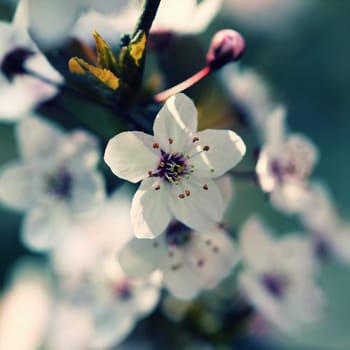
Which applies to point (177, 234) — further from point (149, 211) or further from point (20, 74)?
point (20, 74)

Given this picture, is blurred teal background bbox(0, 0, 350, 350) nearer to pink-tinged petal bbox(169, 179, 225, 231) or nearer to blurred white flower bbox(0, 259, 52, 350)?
blurred white flower bbox(0, 259, 52, 350)

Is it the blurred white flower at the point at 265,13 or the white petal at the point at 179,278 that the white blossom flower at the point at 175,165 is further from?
the blurred white flower at the point at 265,13

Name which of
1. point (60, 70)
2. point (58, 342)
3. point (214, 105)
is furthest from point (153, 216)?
point (58, 342)

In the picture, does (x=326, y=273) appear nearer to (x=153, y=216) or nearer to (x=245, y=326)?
(x=245, y=326)

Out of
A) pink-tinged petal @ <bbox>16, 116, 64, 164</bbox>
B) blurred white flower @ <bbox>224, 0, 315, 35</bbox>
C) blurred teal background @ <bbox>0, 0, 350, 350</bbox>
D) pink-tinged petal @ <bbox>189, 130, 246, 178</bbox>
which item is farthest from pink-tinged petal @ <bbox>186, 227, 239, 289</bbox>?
blurred white flower @ <bbox>224, 0, 315, 35</bbox>

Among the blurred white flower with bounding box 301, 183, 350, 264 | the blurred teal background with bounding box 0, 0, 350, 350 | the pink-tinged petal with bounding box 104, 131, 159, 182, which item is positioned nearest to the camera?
the pink-tinged petal with bounding box 104, 131, 159, 182
